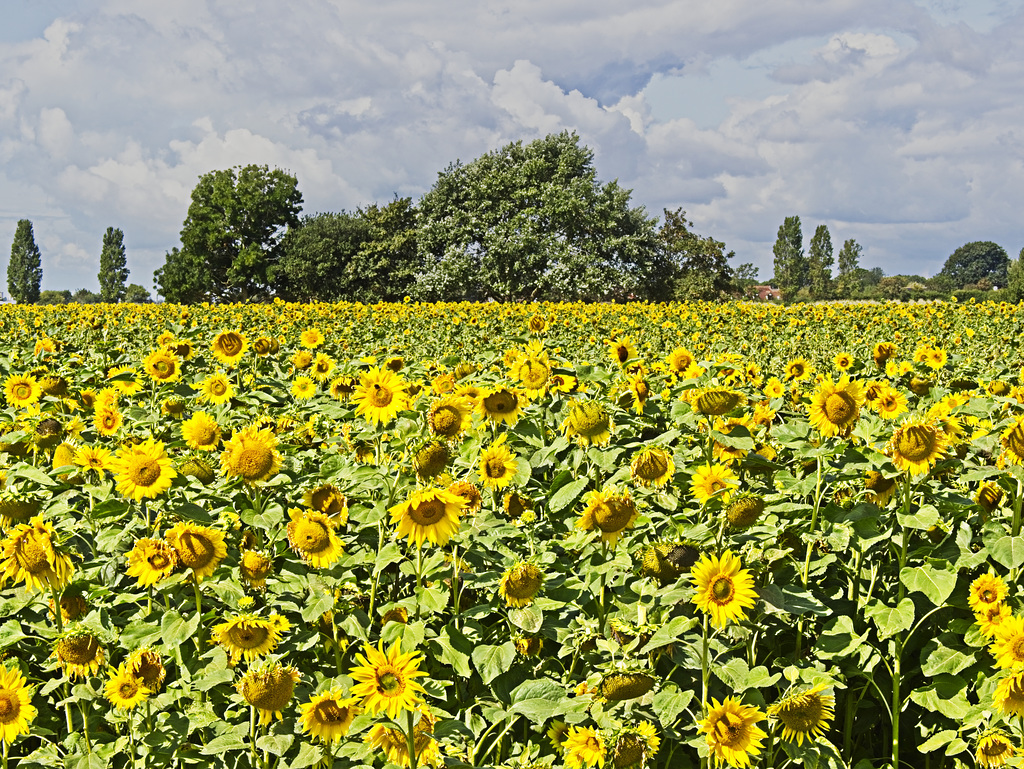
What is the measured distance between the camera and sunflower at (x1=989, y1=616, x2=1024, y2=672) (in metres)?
2.14

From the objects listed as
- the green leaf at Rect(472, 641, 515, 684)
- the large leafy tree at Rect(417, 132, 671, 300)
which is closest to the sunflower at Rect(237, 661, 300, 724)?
the green leaf at Rect(472, 641, 515, 684)

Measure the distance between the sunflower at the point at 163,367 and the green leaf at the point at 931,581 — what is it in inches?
143

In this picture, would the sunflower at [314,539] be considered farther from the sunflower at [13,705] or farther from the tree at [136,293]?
the tree at [136,293]

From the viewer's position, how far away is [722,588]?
2.03m

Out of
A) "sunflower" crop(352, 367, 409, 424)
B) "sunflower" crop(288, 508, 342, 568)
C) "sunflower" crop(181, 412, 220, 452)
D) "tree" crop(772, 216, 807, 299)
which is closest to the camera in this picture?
"sunflower" crop(288, 508, 342, 568)

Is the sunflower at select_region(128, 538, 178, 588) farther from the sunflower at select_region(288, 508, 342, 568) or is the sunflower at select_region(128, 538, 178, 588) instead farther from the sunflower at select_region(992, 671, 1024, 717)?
the sunflower at select_region(992, 671, 1024, 717)

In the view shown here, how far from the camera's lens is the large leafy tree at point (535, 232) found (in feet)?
132

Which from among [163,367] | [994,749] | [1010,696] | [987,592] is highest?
[163,367]

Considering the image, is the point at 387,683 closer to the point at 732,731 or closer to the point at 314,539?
the point at 314,539

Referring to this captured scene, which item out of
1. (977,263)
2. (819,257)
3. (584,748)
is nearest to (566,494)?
(584,748)

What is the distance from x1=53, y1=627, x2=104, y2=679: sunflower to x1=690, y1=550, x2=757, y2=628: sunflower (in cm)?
179

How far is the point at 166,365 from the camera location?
427 cm

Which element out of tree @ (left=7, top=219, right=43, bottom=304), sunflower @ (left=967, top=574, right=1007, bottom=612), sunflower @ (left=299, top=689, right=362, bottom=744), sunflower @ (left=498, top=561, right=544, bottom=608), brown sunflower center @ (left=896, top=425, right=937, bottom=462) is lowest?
sunflower @ (left=299, top=689, right=362, bottom=744)

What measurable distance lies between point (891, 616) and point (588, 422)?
1.08 meters
